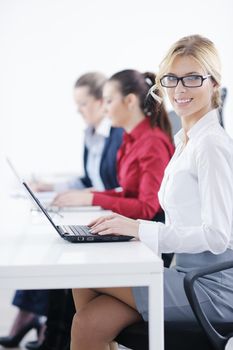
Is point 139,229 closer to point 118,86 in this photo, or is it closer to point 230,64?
point 118,86

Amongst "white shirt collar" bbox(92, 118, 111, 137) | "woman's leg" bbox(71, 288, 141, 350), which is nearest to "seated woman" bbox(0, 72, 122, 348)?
"white shirt collar" bbox(92, 118, 111, 137)

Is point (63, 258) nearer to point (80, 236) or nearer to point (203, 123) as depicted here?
point (80, 236)

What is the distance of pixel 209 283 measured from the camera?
188cm

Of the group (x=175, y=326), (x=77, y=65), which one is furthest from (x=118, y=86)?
(x=77, y=65)

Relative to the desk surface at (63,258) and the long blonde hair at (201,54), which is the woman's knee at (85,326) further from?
the long blonde hair at (201,54)

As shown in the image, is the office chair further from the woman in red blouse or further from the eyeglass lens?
the woman in red blouse

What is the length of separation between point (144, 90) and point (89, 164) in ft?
3.16

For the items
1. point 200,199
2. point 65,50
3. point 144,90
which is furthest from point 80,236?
point 65,50

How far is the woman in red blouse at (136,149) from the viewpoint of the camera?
9.05ft

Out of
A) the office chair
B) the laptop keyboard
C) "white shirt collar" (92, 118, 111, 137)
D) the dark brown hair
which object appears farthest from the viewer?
"white shirt collar" (92, 118, 111, 137)

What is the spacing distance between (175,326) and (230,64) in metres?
4.07

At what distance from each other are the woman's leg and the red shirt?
0.91 m

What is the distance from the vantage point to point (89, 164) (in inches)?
154

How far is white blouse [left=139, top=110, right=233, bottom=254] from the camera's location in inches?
71.2
